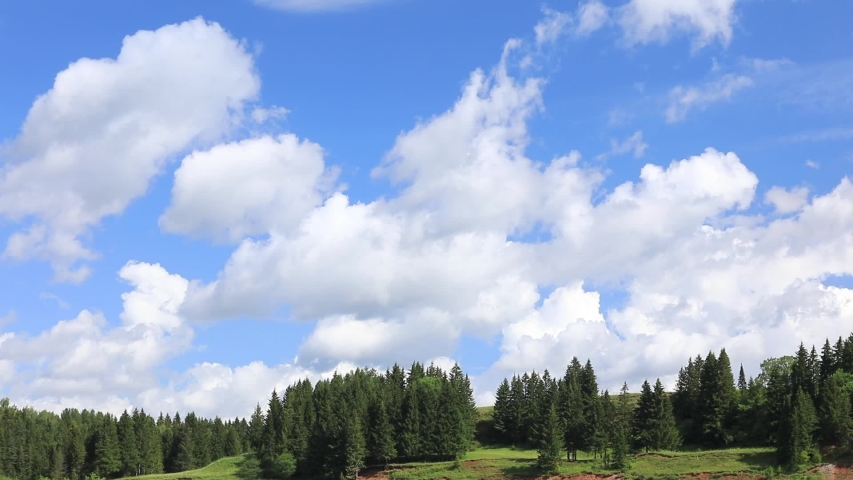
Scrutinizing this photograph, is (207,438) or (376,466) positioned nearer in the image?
(376,466)

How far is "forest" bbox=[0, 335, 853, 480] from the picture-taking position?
115562mm

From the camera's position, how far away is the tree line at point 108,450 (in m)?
163

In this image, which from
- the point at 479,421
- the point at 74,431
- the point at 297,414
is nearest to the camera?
the point at 297,414

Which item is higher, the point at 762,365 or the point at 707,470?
the point at 762,365

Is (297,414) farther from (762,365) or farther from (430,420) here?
(762,365)

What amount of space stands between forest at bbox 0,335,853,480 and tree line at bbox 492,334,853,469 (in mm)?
218

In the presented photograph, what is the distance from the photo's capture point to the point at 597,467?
113938mm

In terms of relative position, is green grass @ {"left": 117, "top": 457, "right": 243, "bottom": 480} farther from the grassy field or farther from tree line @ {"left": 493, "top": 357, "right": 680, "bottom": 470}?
tree line @ {"left": 493, "top": 357, "right": 680, "bottom": 470}

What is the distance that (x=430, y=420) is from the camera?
13675 cm

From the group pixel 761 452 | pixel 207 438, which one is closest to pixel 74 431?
pixel 207 438

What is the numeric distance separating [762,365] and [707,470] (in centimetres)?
3700

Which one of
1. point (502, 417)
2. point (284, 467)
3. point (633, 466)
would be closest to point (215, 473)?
point (284, 467)

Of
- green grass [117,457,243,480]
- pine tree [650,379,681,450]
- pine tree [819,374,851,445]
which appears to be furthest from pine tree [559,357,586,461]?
green grass [117,457,243,480]

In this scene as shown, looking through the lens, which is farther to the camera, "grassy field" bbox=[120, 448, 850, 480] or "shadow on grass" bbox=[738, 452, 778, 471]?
"shadow on grass" bbox=[738, 452, 778, 471]
